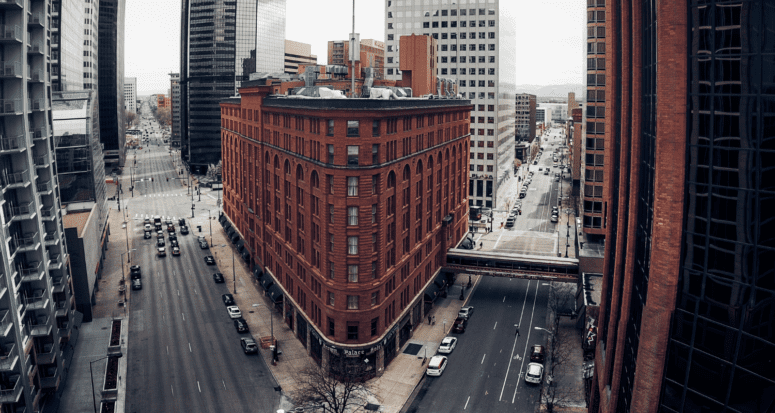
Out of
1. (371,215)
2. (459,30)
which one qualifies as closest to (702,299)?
(371,215)

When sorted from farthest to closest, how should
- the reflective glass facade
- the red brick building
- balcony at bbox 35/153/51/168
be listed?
balcony at bbox 35/153/51/168 < the red brick building < the reflective glass facade

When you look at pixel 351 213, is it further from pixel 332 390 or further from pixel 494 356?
pixel 494 356

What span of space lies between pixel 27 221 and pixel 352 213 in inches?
1154

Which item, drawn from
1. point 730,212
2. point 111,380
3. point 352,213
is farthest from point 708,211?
point 111,380

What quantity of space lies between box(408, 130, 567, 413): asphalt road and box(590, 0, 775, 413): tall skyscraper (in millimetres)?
→ 24062

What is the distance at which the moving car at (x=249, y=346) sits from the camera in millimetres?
69250

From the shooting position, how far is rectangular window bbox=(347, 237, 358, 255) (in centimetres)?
6212

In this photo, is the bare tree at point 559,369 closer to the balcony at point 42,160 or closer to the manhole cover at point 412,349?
the manhole cover at point 412,349

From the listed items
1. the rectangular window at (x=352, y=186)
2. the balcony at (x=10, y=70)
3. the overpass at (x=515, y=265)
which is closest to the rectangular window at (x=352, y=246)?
the rectangular window at (x=352, y=186)

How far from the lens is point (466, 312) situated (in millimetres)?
80250

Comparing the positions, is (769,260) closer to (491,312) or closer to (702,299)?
(702,299)

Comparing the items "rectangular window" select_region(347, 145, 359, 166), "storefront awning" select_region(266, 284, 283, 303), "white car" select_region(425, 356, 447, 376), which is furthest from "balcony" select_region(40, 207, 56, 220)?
"white car" select_region(425, 356, 447, 376)

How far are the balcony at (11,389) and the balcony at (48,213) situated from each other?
18.8m

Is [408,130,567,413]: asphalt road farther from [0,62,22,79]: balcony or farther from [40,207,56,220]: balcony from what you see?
[0,62,22,79]: balcony
